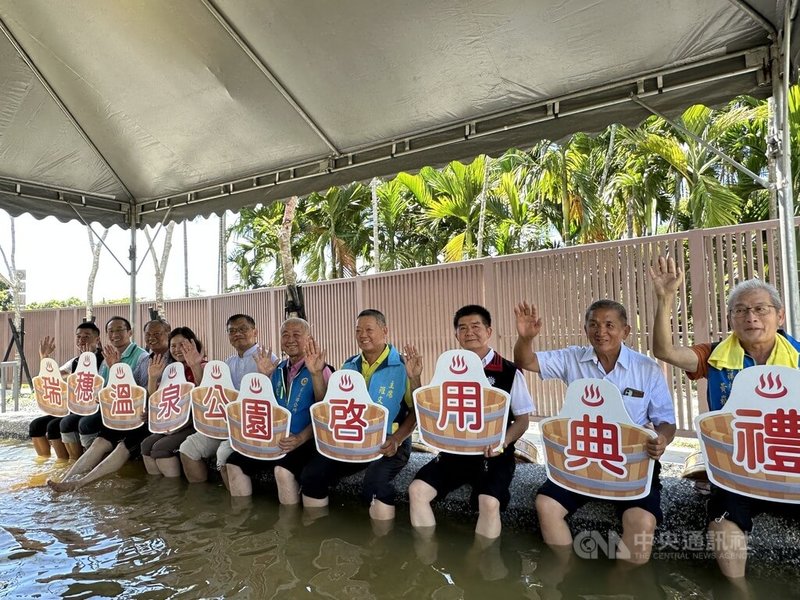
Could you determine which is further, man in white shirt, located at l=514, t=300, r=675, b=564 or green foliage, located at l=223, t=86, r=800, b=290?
green foliage, located at l=223, t=86, r=800, b=290

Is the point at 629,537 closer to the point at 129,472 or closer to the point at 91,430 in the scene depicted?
the point at 129,472

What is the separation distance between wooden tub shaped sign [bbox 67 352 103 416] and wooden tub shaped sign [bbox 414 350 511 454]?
11.0 feet

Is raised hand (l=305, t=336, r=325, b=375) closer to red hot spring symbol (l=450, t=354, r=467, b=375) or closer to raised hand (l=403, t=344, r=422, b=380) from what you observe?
raised hand (l=403, t=344, r=422, b=380)

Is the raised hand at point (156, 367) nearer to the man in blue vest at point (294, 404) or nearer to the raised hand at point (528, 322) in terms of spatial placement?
the man in blue vest at point (294, 404)

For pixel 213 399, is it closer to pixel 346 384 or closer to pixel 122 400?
pixel 122 400

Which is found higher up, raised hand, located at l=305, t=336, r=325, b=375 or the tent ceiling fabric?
the tent ceiling fabric

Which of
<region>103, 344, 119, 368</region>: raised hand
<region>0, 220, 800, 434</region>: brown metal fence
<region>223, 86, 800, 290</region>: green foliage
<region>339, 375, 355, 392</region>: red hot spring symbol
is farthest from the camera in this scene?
<region>223, 86, 800, 290</region>: green foliage

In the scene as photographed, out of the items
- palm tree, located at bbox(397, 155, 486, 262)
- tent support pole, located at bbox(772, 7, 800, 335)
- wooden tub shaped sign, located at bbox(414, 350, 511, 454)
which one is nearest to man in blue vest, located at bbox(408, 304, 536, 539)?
wooden tub shaped sign, located at bbox(414, 350, 511, 454)

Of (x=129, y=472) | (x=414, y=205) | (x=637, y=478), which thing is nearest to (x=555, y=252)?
(x=637, y=478)

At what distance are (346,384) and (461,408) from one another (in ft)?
2.43

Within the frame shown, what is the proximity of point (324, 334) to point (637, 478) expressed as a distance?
5.98 meters

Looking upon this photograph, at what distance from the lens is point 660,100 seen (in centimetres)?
347

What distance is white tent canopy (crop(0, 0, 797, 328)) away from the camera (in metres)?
3.22

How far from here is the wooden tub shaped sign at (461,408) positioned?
3.03 metres
